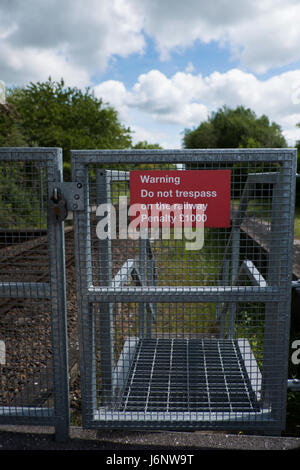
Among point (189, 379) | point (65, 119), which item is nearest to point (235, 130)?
point (65, 119)

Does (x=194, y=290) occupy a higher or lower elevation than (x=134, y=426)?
higher

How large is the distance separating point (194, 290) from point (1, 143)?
17.9m

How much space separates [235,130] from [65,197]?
61957mm

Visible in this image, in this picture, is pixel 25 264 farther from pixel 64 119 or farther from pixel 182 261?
pixel 64 119

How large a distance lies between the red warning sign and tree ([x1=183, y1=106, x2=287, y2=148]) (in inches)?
2145

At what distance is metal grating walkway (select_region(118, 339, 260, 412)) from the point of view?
285 centimetres

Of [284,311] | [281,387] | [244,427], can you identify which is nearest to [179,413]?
[244,427]

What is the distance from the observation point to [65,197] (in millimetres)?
2336

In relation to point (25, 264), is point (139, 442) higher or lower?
lower

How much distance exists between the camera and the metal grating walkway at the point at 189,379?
285cm

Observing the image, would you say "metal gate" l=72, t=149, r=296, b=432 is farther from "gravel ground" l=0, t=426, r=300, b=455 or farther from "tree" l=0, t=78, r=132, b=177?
"tree" l=0, t=78, r=132, b=177

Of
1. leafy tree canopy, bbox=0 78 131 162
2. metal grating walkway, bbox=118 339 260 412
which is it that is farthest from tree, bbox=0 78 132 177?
metal grating walkway, bbox=118 339 260 412

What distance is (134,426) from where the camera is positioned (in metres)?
2.60

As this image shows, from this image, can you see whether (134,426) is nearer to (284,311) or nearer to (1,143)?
(284,311)
